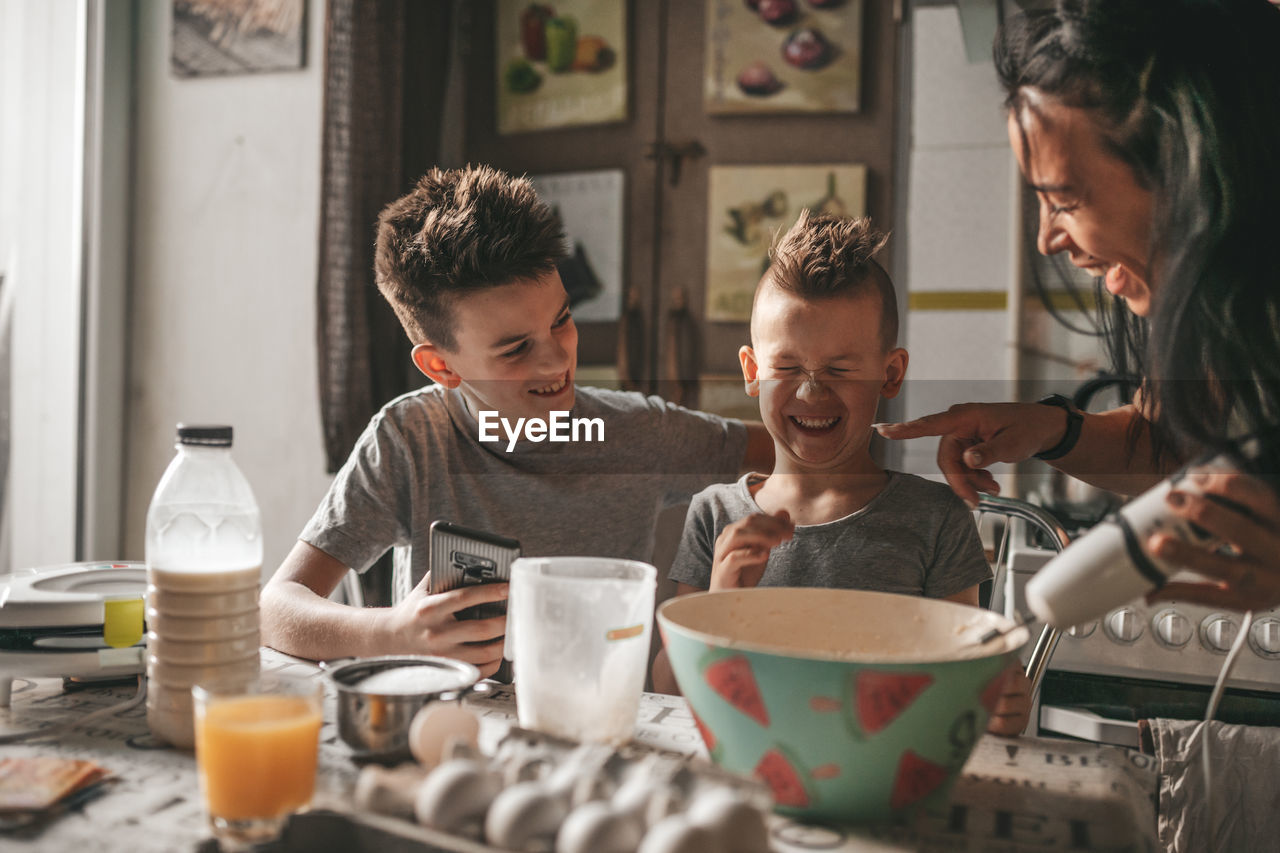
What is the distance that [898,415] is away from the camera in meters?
2.16

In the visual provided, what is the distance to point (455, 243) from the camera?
4.18ft

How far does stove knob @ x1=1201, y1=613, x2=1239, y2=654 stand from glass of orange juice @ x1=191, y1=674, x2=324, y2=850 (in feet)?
4.43

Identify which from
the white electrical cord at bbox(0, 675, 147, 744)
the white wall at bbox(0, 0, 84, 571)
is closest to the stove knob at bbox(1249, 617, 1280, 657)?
the white electrical cord at bbox(0, 675, 147, 744)

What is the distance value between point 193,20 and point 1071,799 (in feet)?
8.30

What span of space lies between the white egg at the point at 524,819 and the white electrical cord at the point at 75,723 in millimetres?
446

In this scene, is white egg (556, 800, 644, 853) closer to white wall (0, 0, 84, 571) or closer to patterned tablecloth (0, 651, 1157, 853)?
patterned tablecloth (0, 651, 1157, 853)

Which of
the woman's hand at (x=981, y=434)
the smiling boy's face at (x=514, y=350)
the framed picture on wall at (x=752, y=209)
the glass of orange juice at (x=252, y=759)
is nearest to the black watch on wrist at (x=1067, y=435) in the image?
the woman's hand at (x=981, y=434)

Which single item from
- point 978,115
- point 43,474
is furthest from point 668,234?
point 43,474

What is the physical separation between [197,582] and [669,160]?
1826 mm

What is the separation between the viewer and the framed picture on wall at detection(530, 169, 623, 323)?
94.3 inches

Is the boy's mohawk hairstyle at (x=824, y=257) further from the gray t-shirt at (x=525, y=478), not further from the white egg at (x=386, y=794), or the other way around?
the white egg at (x=386, y=794)

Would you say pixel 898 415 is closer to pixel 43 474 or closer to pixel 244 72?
pixel 244 72

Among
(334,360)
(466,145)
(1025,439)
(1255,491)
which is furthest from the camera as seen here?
(466,145)

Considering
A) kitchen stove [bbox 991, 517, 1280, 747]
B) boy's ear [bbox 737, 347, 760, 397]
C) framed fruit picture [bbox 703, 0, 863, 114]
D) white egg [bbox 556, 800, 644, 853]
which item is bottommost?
kitchen stove [bbox 991, 517, 1280, 747]
